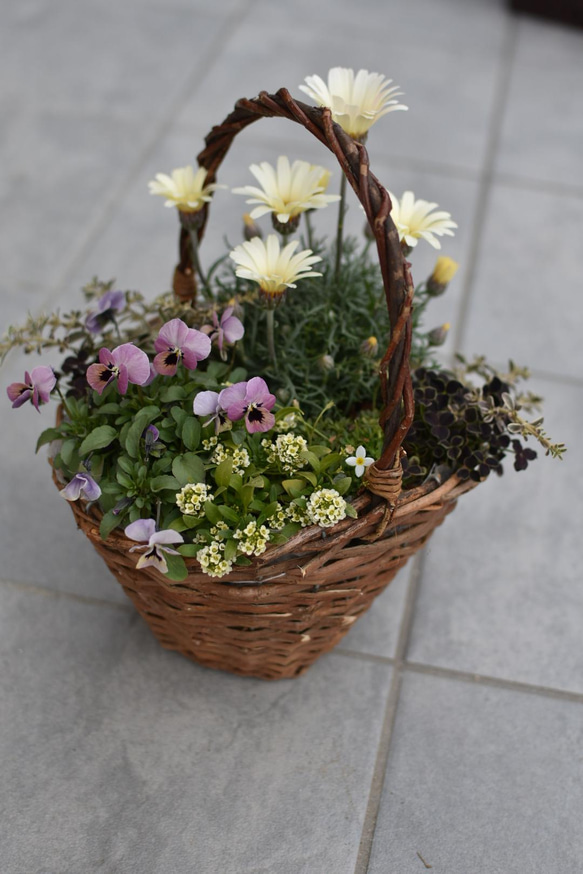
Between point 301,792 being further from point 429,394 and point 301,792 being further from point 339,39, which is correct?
point 339,39

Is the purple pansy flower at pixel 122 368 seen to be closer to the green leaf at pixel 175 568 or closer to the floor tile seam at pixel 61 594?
the green leaf at pixel 175 568

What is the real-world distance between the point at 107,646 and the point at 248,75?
2.27m

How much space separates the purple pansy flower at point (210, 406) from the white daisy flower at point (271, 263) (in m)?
0.17

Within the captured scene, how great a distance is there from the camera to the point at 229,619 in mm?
1199

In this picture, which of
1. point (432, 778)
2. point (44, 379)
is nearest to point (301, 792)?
point (432, 778)

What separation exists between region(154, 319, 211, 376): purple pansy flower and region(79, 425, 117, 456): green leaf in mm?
119

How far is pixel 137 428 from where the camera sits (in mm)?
1146

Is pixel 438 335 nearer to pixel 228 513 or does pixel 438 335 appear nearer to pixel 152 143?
pixel 228 513

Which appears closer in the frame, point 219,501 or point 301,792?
point 219,501

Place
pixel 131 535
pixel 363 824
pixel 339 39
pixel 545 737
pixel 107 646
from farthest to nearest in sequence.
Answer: pixel 339 39 → pixel 107 646 → pixel 545 737 → pixel 363 824 → pixel 131 535

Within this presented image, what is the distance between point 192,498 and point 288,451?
0.15 meters

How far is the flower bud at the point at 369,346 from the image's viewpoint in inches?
49.9

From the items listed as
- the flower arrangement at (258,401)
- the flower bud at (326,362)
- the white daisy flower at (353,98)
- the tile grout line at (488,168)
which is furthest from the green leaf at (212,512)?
the tile grout line at (488,168)

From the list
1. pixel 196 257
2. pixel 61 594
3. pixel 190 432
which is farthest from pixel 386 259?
pixel 61 594
